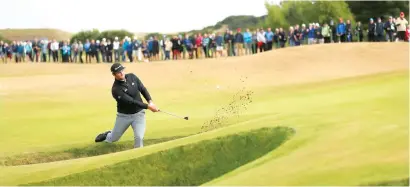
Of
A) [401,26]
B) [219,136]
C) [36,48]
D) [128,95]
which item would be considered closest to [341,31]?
[401,26]

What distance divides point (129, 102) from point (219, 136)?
3722 mm

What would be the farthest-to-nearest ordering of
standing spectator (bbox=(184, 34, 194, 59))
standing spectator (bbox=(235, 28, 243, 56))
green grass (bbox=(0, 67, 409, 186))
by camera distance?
standing spectator (bbox=(184, 34, 194, 59)) < standing spectator (bbox=(235, 28, 243, 56)) < green grass (bbox=(0, 67, 409, 186))

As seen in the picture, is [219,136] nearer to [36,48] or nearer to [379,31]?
[379,31]

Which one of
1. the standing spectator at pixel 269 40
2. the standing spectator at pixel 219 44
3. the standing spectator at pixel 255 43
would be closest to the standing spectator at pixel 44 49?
the standing spectator at pixel 219 44

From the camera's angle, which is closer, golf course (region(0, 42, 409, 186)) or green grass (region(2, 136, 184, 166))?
golf course (region(0, 42, 409, 186))

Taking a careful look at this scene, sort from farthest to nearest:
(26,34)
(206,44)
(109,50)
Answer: (26,34)
(109,50)
(206,44)

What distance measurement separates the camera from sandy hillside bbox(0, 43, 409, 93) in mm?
39938

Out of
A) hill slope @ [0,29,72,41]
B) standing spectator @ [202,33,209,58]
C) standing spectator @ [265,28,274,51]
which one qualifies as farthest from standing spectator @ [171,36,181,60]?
hill slope @ [0,29,72,41]

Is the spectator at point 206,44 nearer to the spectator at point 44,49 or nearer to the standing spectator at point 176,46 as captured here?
the standing spectator at point 176,46

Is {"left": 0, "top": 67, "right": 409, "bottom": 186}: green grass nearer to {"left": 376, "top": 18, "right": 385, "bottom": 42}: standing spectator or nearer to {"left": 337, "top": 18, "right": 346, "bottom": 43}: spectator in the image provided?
{"left": 376, "top": 18, "right": 385, "bottom": 42}: standing spectator

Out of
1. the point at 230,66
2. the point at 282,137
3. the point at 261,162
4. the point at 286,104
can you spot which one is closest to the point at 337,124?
the point at 282,137

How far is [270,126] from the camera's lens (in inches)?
593

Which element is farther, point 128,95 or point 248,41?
point 248,41

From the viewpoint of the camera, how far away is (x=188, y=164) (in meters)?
14.1
